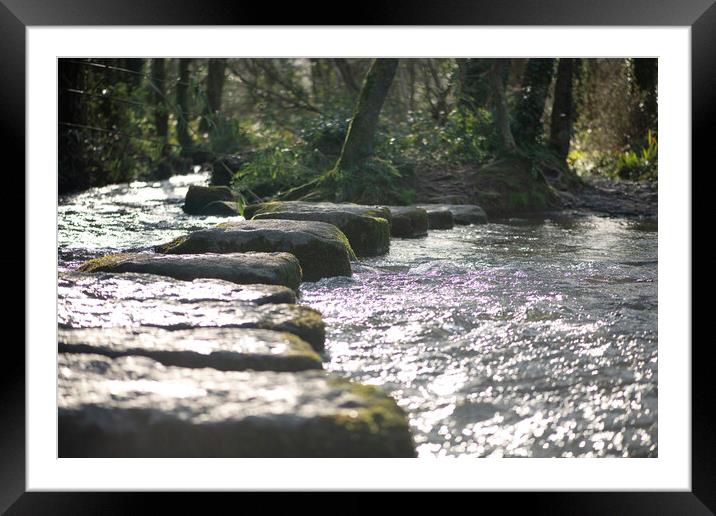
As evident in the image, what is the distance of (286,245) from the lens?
169 inches

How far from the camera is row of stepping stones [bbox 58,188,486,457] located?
5.87 ft

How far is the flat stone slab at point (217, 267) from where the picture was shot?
11.2ft

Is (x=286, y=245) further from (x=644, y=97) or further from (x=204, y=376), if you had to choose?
(x=644, y=97)

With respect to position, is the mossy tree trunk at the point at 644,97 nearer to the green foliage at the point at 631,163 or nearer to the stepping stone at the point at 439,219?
the green foliage at the point at 631,163

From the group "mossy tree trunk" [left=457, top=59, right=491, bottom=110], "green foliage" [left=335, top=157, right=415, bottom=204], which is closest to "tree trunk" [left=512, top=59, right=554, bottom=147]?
"mossy tree trunk" [left=457, top=59, right=491, bottom=110]

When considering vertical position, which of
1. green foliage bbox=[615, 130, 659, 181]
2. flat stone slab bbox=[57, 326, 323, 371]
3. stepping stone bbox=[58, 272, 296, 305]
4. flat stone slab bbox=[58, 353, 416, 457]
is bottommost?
flat stone slab bbox=[58, 353, 416, 457]

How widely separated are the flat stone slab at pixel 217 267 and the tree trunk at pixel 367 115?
4.91 metres

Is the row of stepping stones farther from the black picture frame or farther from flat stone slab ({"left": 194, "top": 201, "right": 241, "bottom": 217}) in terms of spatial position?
flat stone slab ({"left": 194, "top": 201, "right": 241, "bottom": 217})

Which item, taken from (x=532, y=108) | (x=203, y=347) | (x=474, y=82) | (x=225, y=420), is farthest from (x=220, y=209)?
(x=225, y=420)

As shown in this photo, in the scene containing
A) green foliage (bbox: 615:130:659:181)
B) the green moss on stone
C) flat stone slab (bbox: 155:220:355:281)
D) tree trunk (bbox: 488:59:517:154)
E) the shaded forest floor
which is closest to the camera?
the green moss on stone

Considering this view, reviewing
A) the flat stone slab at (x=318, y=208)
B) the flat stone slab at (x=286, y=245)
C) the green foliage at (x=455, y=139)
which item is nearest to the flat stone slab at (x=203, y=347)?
the flat stone slab at (x=286, y=245)

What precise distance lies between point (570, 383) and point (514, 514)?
0.69 metres
